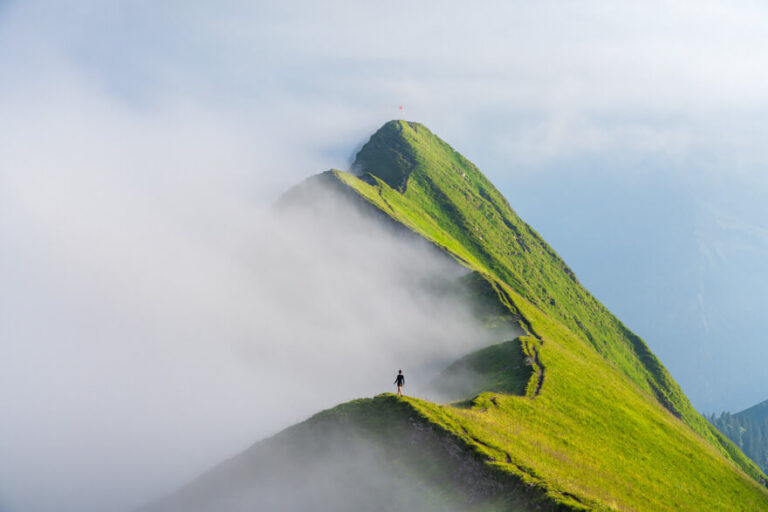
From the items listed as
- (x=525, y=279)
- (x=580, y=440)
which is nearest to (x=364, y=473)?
(x=580, y=440)

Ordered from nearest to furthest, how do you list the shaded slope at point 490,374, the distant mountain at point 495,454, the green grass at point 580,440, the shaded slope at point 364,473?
1. the shaded slope at point 364,473
2. the distant mountain at point 495,454
3. the green grass at point 580,440
4. the shaded slope at point 490,374

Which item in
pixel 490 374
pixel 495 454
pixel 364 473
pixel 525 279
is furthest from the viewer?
pixel 525 279

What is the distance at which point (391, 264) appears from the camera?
13538cm

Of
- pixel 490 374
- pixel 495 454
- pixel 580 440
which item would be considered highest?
pixel 490 374

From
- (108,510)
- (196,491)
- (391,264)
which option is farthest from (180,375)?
(196,491)

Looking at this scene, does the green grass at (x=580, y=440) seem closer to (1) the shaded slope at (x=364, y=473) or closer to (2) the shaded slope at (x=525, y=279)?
(1) the shaded slope at (x=364, y=473)

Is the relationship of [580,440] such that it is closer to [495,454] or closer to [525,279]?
[495,454]

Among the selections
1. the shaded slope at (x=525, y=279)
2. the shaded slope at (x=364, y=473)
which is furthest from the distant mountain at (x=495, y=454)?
the shaded slope at (x=525, y=279)

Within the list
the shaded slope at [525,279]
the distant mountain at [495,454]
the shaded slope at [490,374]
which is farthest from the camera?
the shaded slope at [525,279]

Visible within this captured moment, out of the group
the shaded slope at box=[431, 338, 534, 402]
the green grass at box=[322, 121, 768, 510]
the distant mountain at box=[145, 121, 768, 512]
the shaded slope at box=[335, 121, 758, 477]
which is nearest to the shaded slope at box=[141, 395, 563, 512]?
the distant mountain at box=[145, 121, 768, 512]

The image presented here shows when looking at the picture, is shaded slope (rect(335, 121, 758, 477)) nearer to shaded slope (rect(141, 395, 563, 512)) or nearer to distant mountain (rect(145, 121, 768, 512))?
distant mountain (rect(145, 121, 768, 512))

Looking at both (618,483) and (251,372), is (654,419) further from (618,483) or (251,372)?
(251,372)

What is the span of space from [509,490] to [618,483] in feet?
76.8

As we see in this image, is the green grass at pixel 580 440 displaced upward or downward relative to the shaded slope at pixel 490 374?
downward
